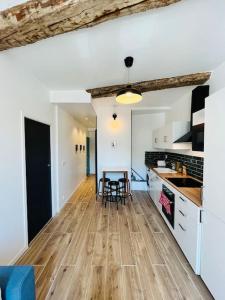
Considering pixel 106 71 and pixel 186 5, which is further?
pixel 106 71

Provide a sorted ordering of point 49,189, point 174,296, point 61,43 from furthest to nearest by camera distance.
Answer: point 49,189 < point 61,43 < point 174,296

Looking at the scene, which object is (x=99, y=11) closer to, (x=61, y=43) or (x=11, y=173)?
(x=61, y=43)

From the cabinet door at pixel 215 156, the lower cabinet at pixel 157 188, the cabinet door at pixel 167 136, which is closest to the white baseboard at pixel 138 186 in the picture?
the lower cabinet at pixel 157 188

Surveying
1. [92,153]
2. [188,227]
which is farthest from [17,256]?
[92,153]

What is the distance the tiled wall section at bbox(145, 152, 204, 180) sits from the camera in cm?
320

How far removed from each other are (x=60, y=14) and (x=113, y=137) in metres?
3.86

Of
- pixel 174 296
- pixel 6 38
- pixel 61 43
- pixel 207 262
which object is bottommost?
pixel 174 296

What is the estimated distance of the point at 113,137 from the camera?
5094 mm

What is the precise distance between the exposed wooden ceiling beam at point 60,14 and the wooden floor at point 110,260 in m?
2.49

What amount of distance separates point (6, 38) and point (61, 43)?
0.56m

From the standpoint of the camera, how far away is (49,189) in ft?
11.2

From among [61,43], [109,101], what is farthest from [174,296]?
[109,101]

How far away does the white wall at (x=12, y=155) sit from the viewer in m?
1.99

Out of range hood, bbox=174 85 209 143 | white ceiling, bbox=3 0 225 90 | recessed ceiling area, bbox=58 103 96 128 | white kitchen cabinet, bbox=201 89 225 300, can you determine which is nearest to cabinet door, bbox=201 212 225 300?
white kitchen cabinet, bbox=201 89 225 300
